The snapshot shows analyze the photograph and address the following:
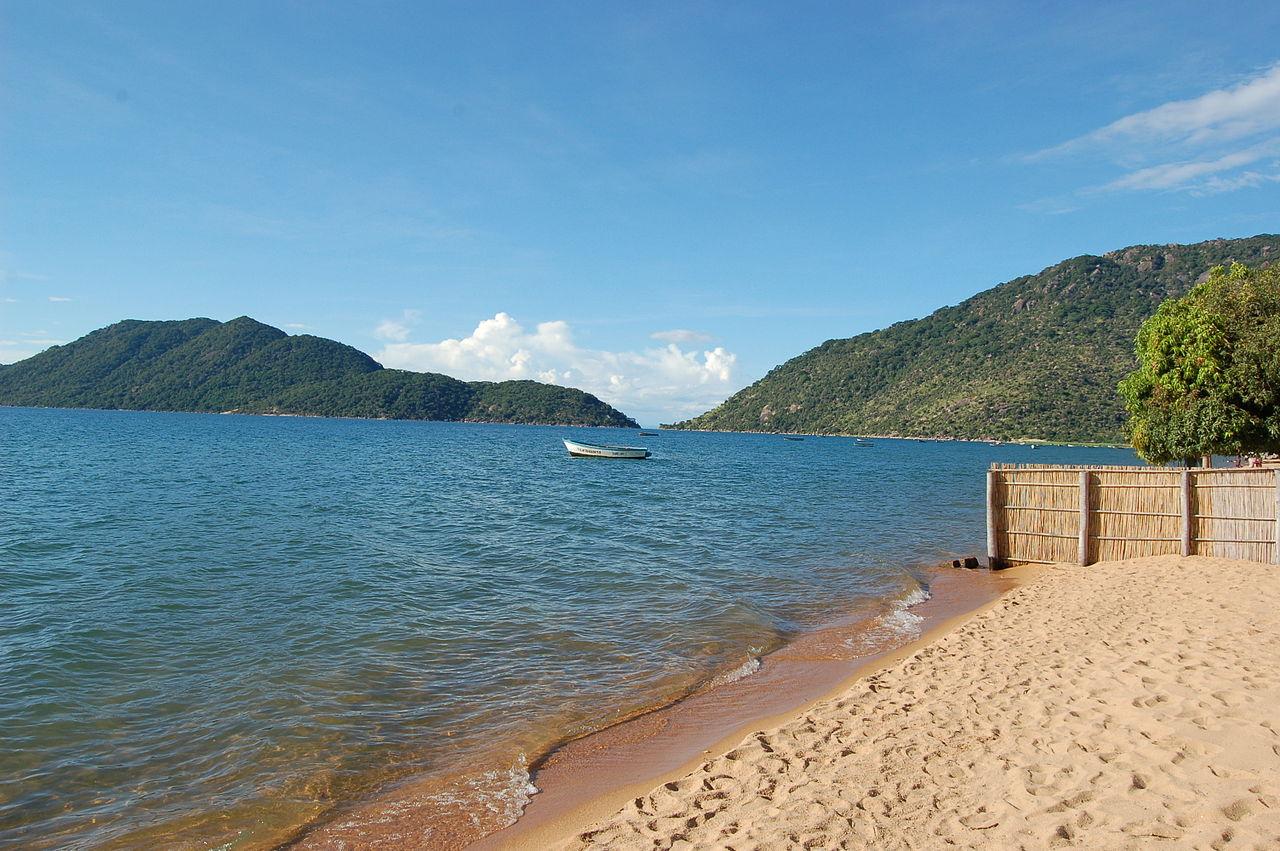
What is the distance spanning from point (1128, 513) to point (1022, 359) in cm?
13173

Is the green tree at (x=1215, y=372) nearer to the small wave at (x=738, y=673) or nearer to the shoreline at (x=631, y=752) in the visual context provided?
the shoreline at (x=631, y=752)

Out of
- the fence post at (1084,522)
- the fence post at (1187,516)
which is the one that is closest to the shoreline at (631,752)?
the fence post at (1084,522)

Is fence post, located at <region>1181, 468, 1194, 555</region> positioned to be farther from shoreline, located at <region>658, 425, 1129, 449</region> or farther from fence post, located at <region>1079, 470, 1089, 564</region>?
shoreline, located at <region>658, 425, 1129, 449</region>

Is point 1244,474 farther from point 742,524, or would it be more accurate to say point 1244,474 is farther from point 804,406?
point 804,406

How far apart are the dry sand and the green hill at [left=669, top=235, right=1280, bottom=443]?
119m

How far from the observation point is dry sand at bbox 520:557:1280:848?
4766mm

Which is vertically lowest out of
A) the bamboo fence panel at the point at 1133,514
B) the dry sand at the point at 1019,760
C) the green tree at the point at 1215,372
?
the dry sand at the point at 1019,760

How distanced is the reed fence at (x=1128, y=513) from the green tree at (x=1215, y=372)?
9.01 meters

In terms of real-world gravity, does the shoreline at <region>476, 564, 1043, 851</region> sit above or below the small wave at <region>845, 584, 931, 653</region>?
above

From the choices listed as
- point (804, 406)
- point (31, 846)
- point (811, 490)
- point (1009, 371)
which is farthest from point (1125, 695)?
point (804, 406)

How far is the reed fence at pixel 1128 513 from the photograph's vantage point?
14391mm

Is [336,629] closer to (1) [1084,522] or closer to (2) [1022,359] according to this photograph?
(1) [1084,522]

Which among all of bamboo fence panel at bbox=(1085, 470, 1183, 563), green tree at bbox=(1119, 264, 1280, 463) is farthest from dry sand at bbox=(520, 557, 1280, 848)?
green tree at bbox=(1119, 264, 1280, 463)

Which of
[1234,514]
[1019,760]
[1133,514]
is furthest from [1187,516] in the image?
[1019,760]
